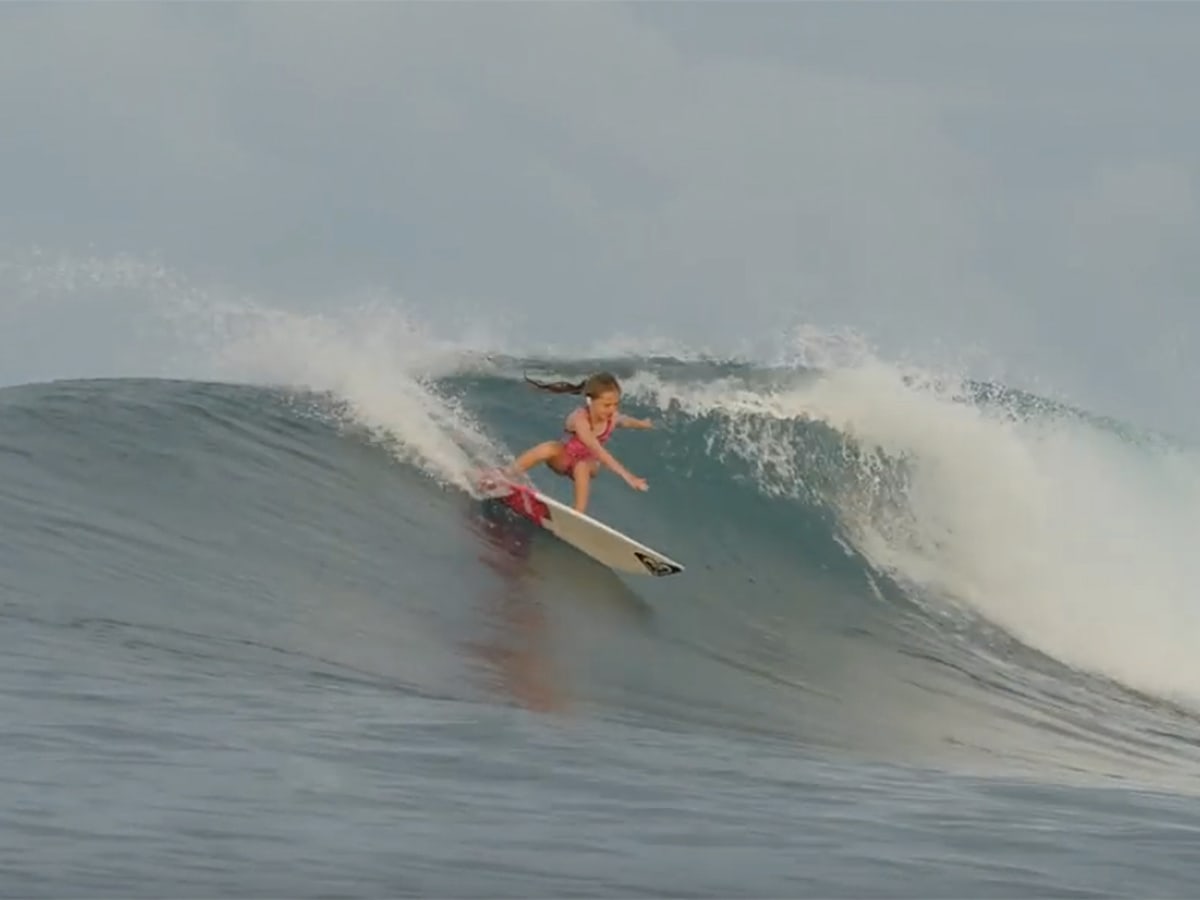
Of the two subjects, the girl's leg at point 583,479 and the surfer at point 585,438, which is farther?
the girl's leg at point 583,479

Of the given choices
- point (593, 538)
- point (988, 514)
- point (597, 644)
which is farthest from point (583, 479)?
point (988, 514)

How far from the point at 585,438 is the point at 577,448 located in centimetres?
18

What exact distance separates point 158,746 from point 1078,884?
10.8ft

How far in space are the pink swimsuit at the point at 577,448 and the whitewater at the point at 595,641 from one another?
0.67 m

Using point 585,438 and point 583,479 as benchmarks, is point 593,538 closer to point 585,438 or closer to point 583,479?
point 583,479

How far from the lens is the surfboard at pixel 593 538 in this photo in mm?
13422

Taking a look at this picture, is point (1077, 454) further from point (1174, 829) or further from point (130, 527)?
point (1174, 829)

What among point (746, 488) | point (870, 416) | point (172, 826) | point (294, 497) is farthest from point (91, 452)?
point (172, 826)

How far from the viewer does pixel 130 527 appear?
12367 millimetres

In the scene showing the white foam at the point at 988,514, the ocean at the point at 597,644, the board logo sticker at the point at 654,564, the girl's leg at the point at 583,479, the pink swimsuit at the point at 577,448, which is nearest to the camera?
the ocean at the point at 597,644

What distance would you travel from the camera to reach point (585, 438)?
14.2 m

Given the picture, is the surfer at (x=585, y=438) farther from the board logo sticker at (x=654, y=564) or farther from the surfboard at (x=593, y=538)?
the board logo sticker at (x=654, y=564)

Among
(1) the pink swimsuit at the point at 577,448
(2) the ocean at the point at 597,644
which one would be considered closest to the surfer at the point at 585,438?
(1) the pink swimsuit at the point at 577,448

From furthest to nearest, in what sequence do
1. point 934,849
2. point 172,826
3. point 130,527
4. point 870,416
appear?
point 870,416
point 130,527
point 934,849
point 172,826
